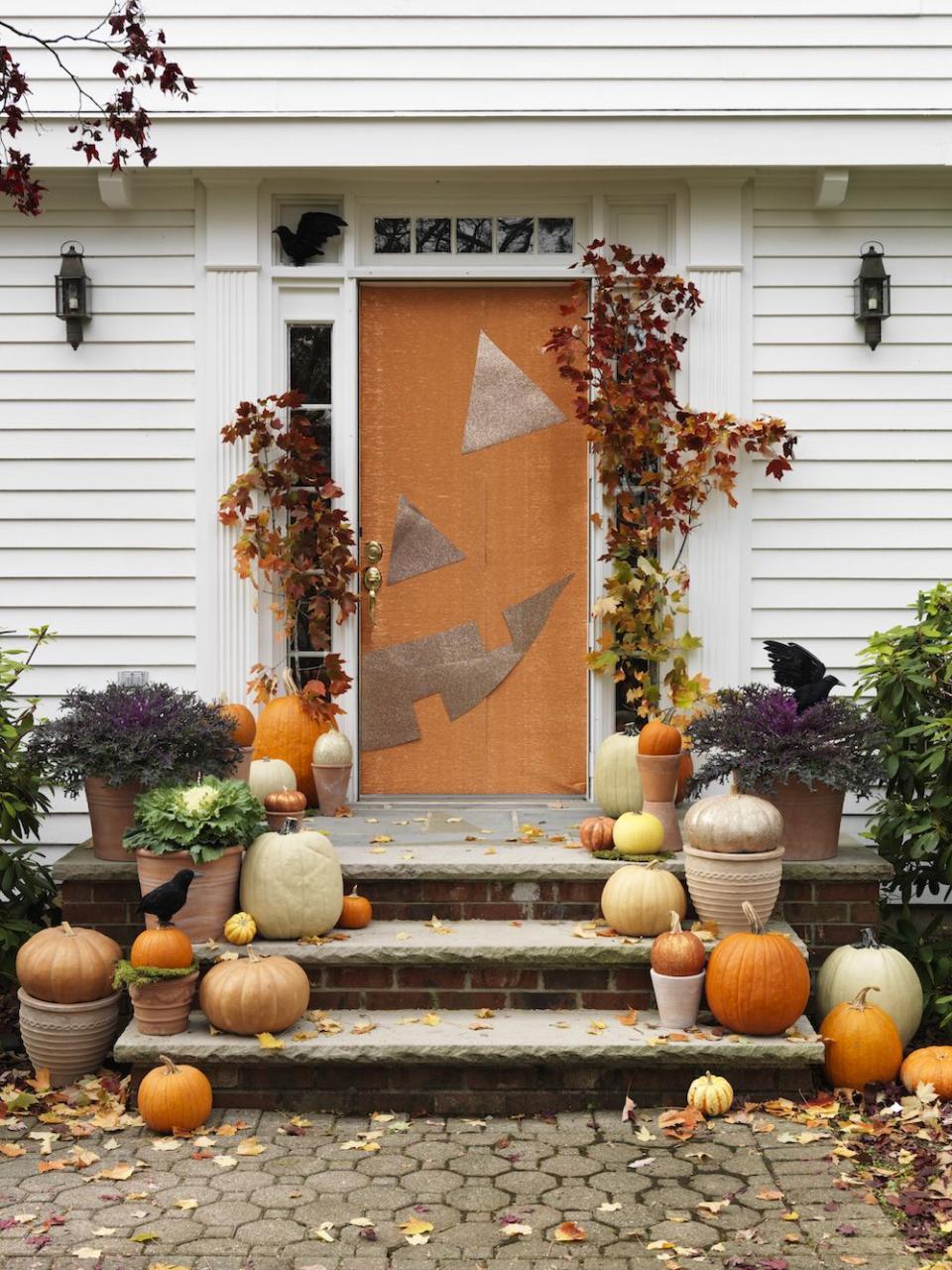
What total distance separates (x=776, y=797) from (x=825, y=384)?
6.68 ft

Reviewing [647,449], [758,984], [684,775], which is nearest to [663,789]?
[684,775]

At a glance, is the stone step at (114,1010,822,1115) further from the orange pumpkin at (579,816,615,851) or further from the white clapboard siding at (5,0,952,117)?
the white clapboard siding at (5,0,952,117)

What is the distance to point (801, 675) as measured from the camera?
18.2ft

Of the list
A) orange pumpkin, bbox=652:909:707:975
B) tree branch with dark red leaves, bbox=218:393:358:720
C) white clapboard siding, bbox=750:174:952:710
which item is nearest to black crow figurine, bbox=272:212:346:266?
tree branch with dark red leaves, bbox=218:393:358:720

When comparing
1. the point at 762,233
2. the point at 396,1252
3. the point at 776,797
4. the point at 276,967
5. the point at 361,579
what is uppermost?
the point at 762,233

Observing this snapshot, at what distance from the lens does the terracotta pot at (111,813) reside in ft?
17.1

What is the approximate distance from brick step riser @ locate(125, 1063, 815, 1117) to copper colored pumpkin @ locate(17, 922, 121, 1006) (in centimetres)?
37

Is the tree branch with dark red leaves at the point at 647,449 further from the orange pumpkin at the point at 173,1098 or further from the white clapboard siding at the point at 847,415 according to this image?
the orange pumpkin at the point at 173,1098

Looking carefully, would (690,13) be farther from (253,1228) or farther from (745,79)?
(253,1228)

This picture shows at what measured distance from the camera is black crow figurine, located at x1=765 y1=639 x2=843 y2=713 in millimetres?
5398

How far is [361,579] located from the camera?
6.45 meters

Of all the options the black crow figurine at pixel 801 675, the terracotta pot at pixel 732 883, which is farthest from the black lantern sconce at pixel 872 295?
the terracotta pot at pixel 732 883

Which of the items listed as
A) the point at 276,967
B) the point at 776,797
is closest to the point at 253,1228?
the point at 276,967

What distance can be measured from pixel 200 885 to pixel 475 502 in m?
2.31
